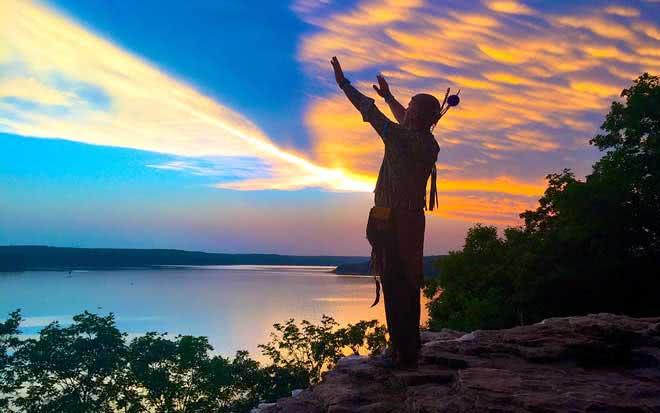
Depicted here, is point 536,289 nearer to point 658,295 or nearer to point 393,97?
point 658,295

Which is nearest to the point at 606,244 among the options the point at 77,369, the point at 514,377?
the point at 514,377

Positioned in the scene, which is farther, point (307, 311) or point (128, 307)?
point (128, 307)

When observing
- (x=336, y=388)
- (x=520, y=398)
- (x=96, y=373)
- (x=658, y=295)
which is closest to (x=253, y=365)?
(x=96, y=373)

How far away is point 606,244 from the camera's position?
82.9 feet

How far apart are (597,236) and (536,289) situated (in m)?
3.68

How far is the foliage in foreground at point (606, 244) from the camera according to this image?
983 inches

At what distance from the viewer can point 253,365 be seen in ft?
96.0

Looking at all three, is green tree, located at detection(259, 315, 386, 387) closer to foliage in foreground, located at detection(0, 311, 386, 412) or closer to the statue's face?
foliage in foreground, located at detection(0, 311, 386, 412)

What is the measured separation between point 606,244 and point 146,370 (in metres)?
23.1

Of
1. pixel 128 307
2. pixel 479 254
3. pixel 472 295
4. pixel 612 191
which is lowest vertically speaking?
pixel 128 307

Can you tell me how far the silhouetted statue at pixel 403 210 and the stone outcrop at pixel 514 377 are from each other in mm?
610

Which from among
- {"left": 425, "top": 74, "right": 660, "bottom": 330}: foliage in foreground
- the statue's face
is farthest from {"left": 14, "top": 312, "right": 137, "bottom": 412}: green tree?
the statue's face

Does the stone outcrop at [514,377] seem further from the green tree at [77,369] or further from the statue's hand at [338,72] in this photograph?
the green tree at [77,369]

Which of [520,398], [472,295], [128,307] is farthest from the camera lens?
[128,307]
